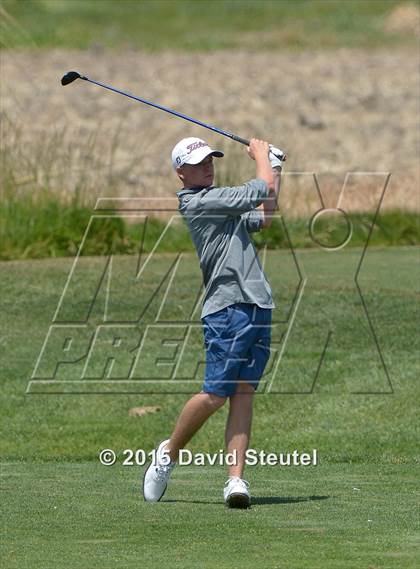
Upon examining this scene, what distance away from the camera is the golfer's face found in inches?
324

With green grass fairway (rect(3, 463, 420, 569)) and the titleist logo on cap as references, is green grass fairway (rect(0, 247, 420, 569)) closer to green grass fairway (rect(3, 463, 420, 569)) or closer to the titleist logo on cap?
green grass fairway (rect(3, 463, 420, 569))

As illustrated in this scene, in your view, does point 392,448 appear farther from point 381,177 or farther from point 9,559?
point 381,177

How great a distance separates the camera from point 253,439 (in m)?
12.1

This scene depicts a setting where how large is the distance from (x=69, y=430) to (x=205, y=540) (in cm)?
526

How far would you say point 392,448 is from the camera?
450 inches

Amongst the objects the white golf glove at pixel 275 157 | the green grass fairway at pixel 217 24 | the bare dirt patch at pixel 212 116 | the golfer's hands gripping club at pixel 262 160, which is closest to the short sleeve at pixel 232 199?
the golfer's hands gripping club at pixel 262 160

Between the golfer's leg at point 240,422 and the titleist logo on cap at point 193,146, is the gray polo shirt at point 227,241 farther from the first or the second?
the golfer's leg at point 240,422

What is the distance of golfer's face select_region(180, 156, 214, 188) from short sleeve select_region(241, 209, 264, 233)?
26 cm

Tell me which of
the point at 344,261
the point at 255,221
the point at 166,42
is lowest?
the point at 166,42

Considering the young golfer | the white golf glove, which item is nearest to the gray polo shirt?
the young golfer

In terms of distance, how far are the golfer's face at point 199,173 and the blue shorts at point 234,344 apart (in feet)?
2.17

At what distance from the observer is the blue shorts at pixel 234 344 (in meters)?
8.17

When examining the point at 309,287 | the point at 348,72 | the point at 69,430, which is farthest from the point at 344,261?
the point at 348,72

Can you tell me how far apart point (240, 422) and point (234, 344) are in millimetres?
445
